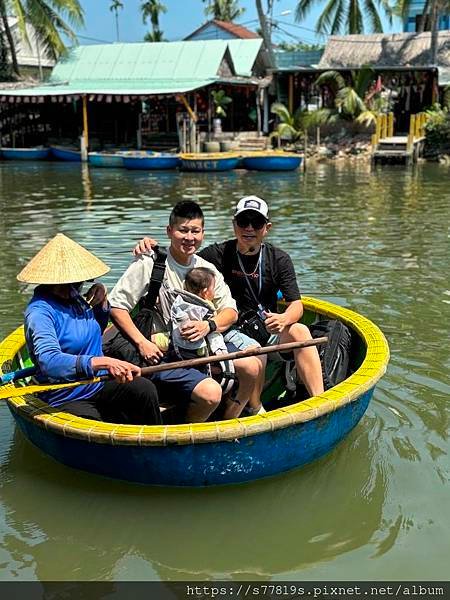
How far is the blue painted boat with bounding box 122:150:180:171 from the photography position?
24328 mm

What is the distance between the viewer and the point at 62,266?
354 centimetres

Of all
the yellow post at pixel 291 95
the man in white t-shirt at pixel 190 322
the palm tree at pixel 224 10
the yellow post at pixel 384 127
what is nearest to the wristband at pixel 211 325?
the man in white t-shirt at pixel 190 322

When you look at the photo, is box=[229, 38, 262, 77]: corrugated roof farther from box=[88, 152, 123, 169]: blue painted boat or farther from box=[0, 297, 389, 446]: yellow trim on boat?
box=[0, 297, 389, 446]: yellow trim on boat

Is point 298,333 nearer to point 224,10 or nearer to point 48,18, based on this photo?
point 48,18

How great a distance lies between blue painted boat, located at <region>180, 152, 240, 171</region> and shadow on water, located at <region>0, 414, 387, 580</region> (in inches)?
790

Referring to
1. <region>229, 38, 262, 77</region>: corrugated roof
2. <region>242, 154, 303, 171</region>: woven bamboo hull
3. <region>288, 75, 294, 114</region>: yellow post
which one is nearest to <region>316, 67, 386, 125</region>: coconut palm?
<region>288, 75, 294, 114</region>: yellow post

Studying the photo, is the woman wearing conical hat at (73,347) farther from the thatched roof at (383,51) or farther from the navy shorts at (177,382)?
the thatched roof at (383,51)

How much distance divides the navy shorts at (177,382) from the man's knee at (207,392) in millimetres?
29

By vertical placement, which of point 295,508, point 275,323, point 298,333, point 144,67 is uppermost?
point 144,67

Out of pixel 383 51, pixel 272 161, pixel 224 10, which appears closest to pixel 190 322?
pixel 272 161

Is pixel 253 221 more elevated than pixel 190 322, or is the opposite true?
pixel 253 221

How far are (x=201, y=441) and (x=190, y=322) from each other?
2.53 ft

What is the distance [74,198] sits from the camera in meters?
17.8

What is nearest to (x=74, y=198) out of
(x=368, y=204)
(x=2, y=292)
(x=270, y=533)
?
(x=368, y=204)
